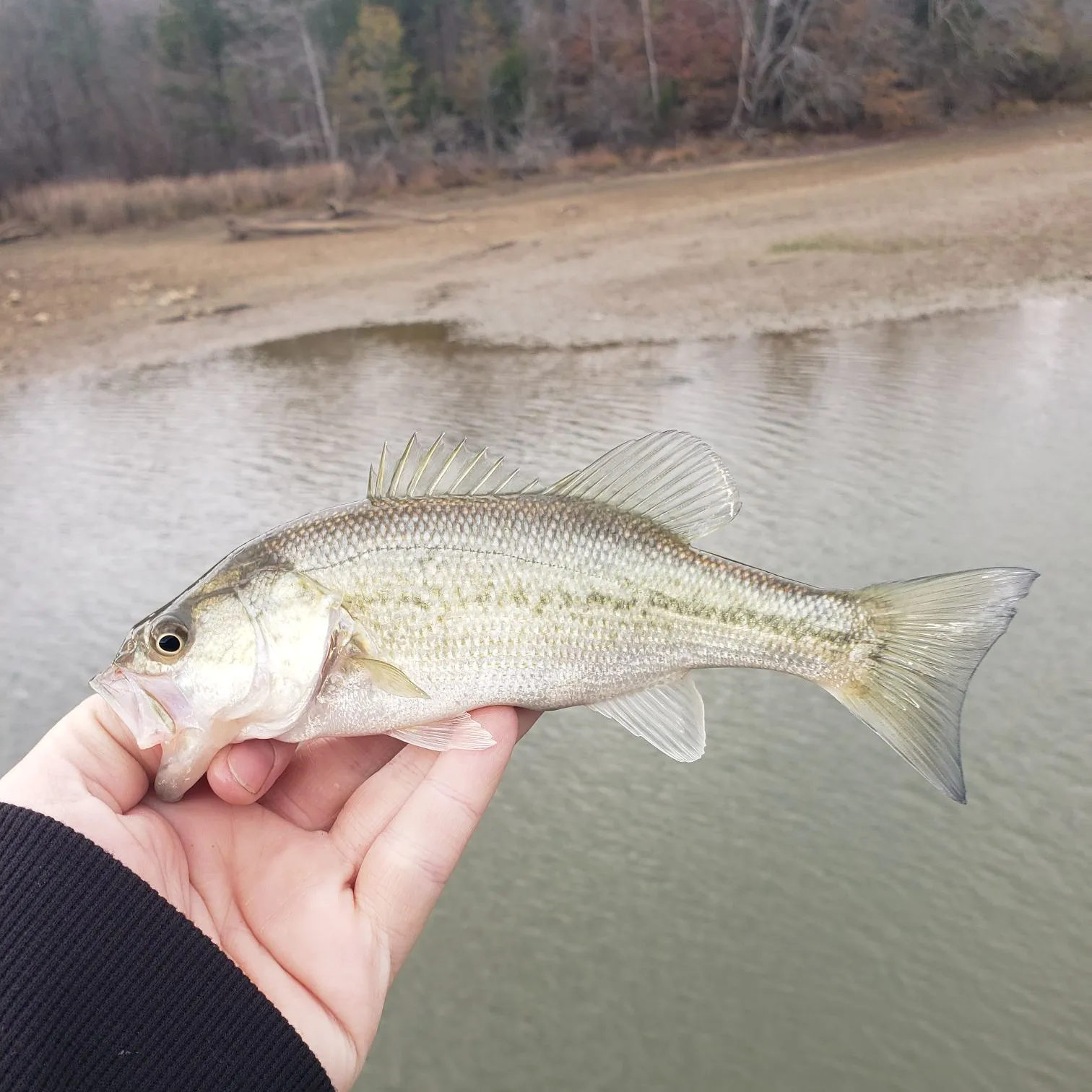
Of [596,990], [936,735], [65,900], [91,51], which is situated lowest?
[596,990]

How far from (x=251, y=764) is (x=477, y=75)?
128 ft

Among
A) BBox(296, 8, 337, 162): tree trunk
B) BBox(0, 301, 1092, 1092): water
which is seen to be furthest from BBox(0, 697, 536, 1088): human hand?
BBox(296, 8, 337, 162): tree trunk

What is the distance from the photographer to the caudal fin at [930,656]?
2494 mm

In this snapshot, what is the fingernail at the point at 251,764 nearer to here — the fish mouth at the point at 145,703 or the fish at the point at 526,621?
the fish at the point at 526,621

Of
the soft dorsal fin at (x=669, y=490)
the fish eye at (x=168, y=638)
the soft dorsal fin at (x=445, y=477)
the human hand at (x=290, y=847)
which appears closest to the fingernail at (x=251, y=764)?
the human hand at (x=290, y=847)

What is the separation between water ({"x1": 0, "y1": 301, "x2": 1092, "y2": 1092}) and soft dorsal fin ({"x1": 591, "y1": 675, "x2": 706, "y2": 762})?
1.62m

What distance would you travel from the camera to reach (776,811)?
15.0ft

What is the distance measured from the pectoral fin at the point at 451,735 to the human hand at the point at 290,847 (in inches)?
1.3

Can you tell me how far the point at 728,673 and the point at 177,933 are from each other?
373 centimetres

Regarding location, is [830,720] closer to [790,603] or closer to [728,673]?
[728,673]

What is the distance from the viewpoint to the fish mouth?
235 centimetres

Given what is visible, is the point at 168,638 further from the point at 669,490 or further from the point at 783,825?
the point at 783,825

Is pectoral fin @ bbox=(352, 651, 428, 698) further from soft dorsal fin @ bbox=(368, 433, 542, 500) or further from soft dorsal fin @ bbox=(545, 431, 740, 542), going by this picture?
soft dorsal fin @ bbox=(545, 431, 740, 542)

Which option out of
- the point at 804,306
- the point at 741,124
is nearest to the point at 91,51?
the point at 741,124
